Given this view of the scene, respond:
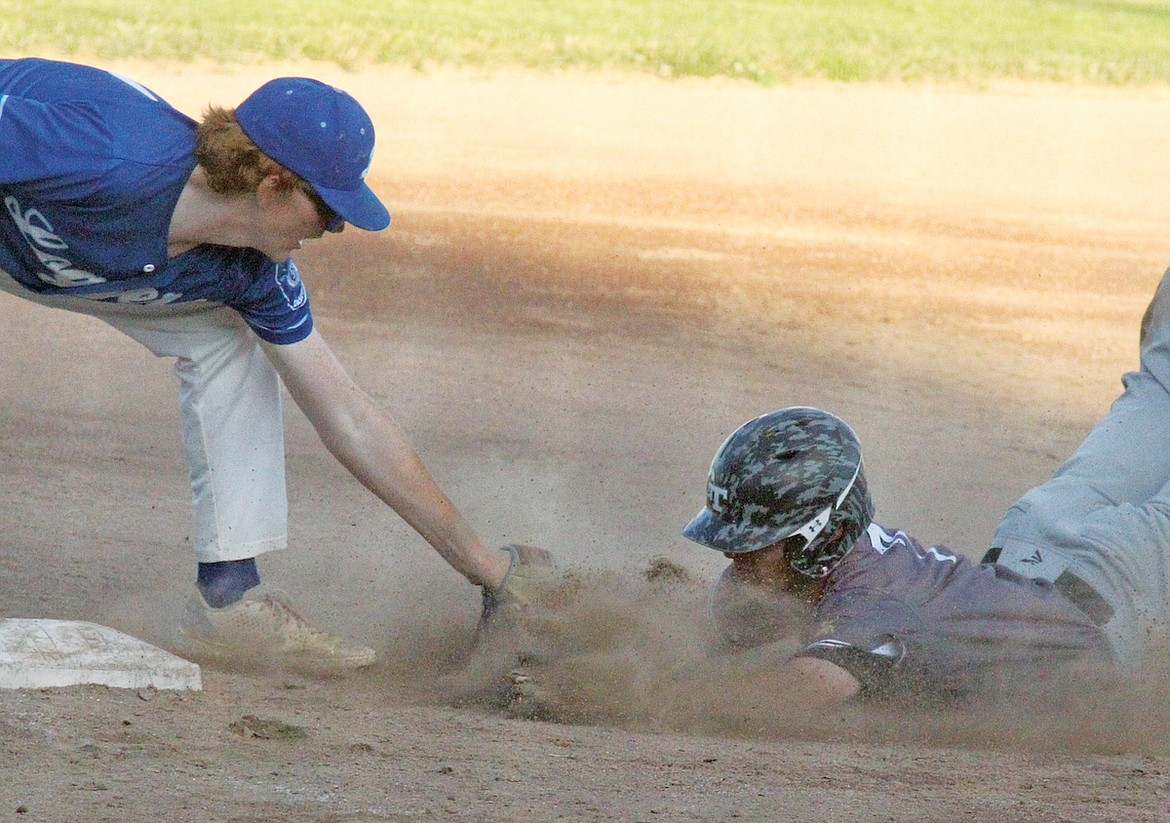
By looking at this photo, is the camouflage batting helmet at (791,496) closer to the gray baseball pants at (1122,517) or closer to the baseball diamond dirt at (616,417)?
the baseball diamond dirt at (616,417)

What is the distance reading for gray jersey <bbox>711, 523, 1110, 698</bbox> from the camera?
327cm

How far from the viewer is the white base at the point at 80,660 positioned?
126 inches

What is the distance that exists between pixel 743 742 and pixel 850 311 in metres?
5.28

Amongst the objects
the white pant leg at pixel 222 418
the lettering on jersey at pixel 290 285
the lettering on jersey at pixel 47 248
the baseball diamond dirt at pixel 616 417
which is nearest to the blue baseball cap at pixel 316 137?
the lettering on jersey at pixel 290 285

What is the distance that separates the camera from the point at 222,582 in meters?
3.78

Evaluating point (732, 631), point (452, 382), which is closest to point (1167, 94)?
point (452, 382)

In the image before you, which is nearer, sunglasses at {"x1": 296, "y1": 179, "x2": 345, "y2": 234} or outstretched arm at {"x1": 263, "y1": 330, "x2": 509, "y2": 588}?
sunglasses at {"x1": 296, "y1": 179, "x2": 345, "y2": 234}

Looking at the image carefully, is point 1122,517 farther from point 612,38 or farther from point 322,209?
point 612,38

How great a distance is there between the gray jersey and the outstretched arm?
666mm

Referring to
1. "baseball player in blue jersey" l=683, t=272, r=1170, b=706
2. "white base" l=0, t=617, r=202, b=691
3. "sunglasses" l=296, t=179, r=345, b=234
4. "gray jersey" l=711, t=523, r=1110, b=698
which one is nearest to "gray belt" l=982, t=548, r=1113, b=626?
"baseball player in blue jersey" l=683, t=272, r=1170, b=706

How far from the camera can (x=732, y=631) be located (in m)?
3.54

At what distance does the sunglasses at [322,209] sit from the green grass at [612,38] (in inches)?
376

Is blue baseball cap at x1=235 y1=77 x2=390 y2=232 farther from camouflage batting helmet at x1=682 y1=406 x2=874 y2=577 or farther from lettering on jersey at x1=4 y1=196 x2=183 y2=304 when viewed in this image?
camouflage batting helmet at x1=682 y1=406 x2=874 y2=577

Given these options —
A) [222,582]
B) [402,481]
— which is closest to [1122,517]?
[402,481]
